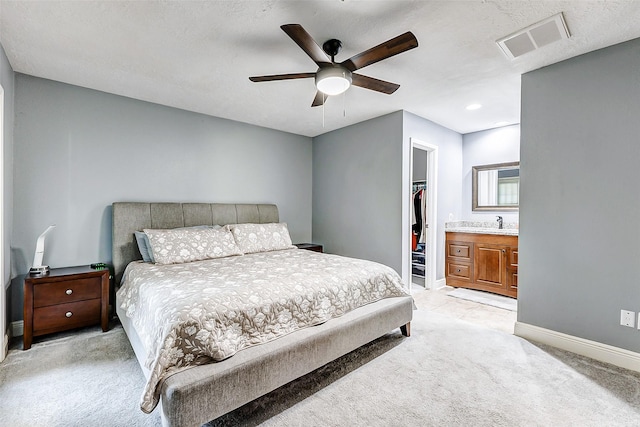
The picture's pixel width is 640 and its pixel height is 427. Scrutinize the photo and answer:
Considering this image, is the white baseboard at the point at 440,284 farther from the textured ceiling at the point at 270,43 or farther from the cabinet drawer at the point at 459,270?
the textured ceiling at the point at 270,43

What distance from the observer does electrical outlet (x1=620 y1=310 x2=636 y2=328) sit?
223cm

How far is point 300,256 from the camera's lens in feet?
10.7

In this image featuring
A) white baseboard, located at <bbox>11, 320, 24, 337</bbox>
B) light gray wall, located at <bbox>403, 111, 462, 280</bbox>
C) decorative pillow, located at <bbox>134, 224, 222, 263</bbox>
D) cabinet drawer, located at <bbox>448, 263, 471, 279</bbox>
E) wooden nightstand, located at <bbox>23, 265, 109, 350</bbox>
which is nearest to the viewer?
wooden nightstand, located at <bbox>23, 265, 109, 350</bbox>

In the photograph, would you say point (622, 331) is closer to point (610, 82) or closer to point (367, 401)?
point (610, 82)

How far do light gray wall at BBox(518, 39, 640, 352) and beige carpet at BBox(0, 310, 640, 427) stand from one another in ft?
1.24

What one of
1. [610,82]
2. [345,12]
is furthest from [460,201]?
[345,12]

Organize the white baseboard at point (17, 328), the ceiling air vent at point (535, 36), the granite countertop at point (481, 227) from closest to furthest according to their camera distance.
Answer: the ceiling air vent at point (535, 36), the white baseboard at point (17, 328), the granite countertop at point (481, 227)

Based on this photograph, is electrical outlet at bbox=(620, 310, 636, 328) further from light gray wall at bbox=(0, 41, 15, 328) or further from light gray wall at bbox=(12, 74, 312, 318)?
light gray wall at bbox=(0, 41, 15, 328)

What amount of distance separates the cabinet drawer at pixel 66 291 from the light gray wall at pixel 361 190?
3.15 m

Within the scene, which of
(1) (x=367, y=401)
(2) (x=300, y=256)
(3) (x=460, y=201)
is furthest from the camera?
(3) (x=460, y=201)

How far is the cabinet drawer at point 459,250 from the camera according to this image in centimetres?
441

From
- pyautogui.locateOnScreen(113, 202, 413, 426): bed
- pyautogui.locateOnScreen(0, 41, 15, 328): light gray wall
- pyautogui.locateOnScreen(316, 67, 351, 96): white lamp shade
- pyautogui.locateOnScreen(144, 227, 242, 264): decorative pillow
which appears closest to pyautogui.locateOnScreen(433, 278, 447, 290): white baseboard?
pyautogui.locateOnScreen(113, 202, 413, 426): bed

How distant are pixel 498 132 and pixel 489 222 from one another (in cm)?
143

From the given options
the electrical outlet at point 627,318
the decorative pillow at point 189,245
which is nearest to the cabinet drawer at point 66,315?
the decorative pillow at point 189,245
